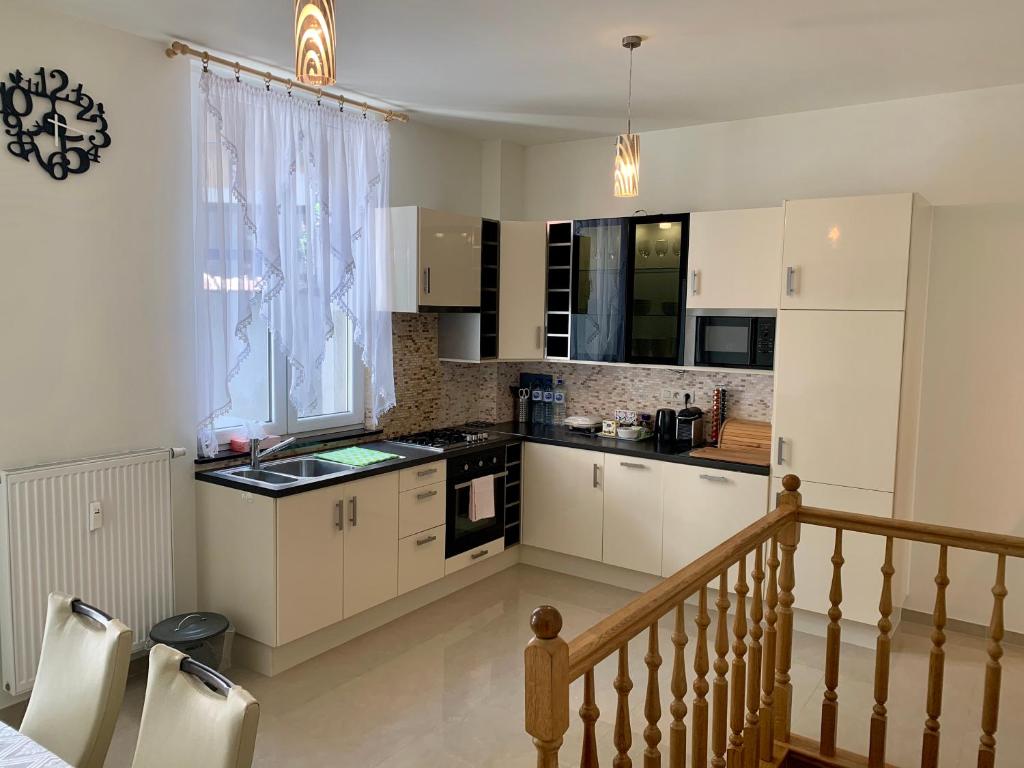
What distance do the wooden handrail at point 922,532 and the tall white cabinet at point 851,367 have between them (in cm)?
116

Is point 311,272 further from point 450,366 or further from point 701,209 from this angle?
point 701,209

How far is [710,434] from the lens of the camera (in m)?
4.80

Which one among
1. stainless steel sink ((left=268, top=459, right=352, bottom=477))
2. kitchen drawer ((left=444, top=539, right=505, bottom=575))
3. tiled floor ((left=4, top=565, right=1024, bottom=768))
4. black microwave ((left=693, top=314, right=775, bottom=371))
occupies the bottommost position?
tiled floor ((left=4, top=565, right=1024, bottom=768))

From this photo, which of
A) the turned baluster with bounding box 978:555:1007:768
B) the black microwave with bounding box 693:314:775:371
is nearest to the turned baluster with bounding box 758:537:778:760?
the turned baluster with bounding box 978:555:1007:768

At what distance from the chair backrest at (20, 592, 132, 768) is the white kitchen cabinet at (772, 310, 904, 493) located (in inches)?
127

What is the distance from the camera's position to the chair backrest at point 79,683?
6.12 feet

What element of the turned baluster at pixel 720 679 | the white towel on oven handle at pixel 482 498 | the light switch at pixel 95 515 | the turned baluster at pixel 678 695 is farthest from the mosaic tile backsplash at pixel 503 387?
the turned baluster at pixel 678 695

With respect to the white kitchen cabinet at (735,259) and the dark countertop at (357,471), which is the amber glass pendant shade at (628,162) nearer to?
the white kitchen cabinet at (735,259)

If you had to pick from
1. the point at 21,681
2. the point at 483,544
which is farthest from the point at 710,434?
the point at 21,681

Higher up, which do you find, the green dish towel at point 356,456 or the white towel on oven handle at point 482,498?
the green dish towel at point 356,456

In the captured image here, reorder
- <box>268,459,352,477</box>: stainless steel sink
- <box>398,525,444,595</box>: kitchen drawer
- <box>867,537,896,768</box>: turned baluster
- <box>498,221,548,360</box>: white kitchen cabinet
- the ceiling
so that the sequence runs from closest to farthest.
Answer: <box>867,537,896,768</box>: turned baluster, the ceiling, <box>268,459,352,477</box>: stainless steel sink, <box>398,525,444,595</box>: kitchen drawer, <box>498,221,548,360</box>: white kitchen cabinet

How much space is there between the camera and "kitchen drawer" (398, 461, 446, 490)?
161 inches

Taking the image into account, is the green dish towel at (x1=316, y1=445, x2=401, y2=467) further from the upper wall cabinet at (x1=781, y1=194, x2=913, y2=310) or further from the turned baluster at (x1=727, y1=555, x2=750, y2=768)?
the upper wall cabinet at (x1=781, y1=194, x2=913, y2=310)

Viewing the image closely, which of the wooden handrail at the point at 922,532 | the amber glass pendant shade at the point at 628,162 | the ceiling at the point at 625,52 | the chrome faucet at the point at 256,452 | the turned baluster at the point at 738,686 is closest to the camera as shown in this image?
the turned baluster at the point at 738,686
